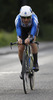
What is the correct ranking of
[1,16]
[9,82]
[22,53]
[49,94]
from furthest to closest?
[1,16] → [9,82] → [22,53] → [49,94]

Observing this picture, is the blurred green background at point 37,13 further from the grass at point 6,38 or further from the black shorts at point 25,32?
the black shorts at point 25,32

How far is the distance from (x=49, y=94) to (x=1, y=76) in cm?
343

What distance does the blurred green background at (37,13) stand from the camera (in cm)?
4197

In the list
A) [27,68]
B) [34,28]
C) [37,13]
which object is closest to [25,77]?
[27,68]

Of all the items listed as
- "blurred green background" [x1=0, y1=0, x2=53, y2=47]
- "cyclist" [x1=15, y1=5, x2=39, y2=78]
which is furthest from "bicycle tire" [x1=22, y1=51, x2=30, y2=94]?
"blurred green background" [x1=0, y1=0, x2=53, y2=47]

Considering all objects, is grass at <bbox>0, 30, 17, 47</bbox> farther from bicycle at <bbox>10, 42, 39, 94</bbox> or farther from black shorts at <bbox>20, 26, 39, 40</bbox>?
bicycle at <bbox>10, 42, 39, 94</bbox>

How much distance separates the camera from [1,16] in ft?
141

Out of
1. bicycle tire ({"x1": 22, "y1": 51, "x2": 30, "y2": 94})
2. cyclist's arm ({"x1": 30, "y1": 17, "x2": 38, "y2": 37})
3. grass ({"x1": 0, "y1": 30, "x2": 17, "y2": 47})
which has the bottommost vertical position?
grass ({"x1": 0, "y1": 30, "x2": 17, "y2": 47})

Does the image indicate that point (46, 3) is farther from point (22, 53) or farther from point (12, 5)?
point (22, 53)

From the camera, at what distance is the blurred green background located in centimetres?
4197

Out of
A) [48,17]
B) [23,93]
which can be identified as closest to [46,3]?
[48,17]

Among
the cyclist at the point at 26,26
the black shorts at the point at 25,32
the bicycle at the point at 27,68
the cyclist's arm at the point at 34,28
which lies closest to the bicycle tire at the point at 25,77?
the bicycle at the point at 27,68

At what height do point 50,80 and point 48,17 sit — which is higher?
point 50,80

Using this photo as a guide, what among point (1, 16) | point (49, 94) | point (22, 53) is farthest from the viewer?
point (1, 16)
